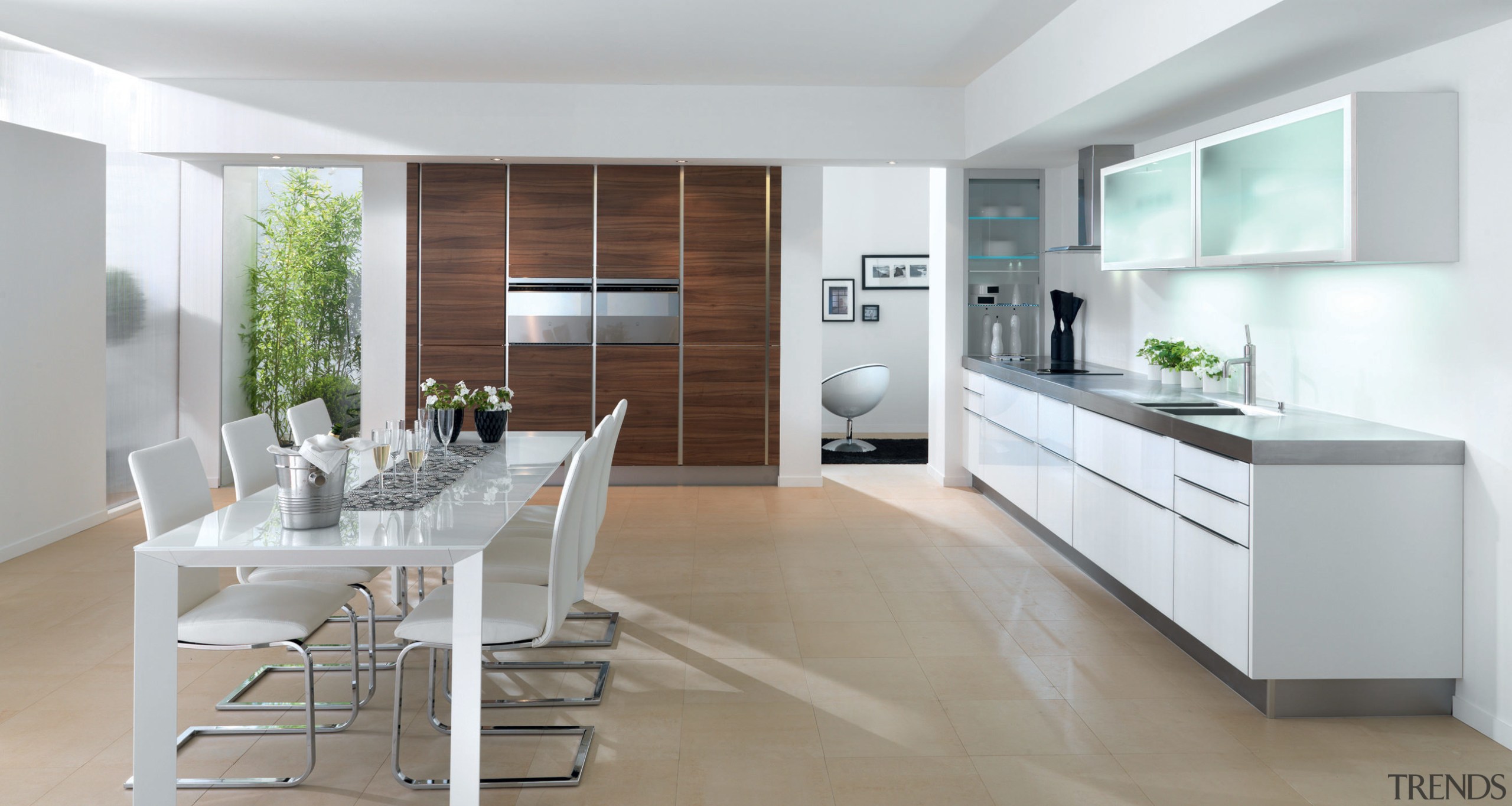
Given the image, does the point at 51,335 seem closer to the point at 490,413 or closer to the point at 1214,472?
the point at 490,413

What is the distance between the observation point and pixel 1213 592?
11.0 ft

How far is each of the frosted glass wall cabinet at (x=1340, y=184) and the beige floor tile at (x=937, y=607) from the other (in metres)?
1.68

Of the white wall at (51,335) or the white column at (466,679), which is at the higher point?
the white wall at (51,335)

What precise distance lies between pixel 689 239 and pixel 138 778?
16.9 ft

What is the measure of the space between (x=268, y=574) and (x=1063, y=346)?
472 cm

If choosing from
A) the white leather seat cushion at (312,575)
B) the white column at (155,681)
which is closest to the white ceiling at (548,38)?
the white leather seat cushion at (312,575)

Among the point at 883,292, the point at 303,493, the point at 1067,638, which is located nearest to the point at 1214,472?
the point at 1067,638

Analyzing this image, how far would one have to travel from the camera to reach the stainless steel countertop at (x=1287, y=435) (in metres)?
3.07

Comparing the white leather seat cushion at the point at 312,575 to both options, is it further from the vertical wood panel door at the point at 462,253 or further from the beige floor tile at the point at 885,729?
the vertical wood panel door at the point at 462,253

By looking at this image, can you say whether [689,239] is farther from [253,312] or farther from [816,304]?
[253,312]

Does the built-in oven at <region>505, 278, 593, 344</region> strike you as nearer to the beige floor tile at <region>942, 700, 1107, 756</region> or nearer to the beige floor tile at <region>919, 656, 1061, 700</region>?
the beige floor tile at <region>919, 656, 1061, 700</region>

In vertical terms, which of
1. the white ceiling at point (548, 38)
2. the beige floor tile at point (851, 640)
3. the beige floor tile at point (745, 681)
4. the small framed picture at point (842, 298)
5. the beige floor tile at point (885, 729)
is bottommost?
the beige floor tile at point (885, 729)

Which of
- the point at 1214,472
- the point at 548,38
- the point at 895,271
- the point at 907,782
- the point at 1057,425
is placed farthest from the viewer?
the point at 895,271

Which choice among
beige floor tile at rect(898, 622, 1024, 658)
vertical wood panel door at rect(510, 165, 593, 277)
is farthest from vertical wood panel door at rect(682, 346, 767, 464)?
beige floor tile at rect(898, 622, 1024, 658)
